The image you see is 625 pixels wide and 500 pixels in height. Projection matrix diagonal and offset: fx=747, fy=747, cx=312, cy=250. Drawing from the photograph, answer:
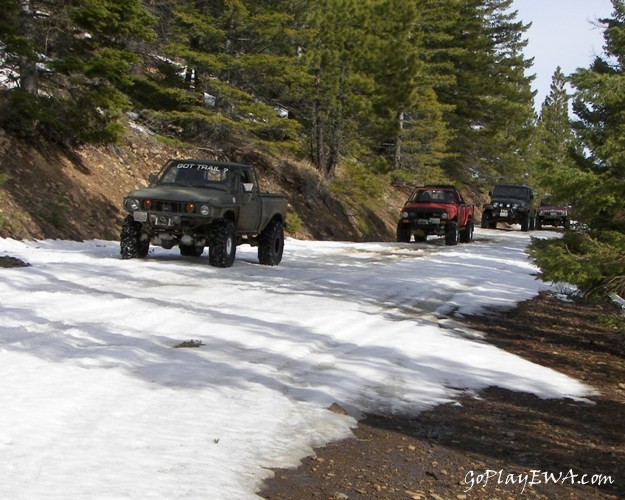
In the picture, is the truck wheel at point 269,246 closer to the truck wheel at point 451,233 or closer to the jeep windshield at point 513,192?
the truck wheel at point 451,233

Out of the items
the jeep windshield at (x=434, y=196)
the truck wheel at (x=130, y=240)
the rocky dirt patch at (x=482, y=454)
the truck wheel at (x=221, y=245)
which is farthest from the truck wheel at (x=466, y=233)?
the rocky dirt patch at (x=482, y=454)

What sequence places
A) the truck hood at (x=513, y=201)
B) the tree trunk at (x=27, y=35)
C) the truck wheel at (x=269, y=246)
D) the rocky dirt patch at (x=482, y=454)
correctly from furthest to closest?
the truck hood at (x=513, y=201) < the tree trunk at (x=27, y=35) < the truck wheel at (x=269, y=246) < the rocky dirt patch at (x=482, y=454)

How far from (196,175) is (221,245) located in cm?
190

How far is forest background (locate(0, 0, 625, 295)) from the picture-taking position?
9336 millimetres

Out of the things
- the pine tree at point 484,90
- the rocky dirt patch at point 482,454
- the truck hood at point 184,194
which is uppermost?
the pine tree at point 484,90

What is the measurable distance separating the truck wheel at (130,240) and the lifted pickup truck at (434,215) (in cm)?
1244

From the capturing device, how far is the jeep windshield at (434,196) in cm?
2488

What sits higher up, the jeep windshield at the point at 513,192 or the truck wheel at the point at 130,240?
the jeep windshield at the point at 513,192

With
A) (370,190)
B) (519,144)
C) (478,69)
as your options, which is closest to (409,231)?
(370,190)

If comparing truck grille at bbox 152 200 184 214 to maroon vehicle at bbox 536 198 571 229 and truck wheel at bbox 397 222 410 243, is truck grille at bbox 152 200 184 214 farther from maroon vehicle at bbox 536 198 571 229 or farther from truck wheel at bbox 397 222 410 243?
maroon vehicle at bbox 536 198 571 229

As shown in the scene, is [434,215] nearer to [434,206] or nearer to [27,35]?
[434,206]

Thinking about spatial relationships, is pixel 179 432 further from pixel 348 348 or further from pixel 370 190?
pixel 370 190

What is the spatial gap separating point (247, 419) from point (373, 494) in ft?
3.75

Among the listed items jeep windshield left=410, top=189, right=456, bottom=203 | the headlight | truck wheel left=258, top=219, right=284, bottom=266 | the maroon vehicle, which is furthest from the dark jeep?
the headlight
